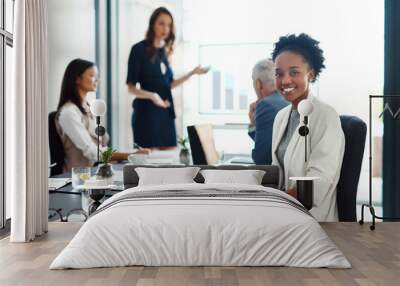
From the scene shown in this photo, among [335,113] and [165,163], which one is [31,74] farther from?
[335,113]

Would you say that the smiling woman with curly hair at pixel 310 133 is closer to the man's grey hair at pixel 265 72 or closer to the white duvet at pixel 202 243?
the man's grey hair at pixel 265 72

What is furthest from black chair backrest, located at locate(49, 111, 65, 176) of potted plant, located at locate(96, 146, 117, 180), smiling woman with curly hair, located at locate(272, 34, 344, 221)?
smiling woman with curly hair, located at locate(272, 34, 344, 221)

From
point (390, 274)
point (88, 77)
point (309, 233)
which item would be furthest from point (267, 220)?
point (88, 77)

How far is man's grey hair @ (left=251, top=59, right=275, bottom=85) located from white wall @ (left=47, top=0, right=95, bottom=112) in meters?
1.98

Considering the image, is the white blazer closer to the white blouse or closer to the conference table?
the conference table

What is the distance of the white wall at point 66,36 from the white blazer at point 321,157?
255cm

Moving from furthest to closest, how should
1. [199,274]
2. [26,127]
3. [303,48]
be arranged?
[303,48] → [26,127] → [199,274]

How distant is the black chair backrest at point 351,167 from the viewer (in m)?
7.06

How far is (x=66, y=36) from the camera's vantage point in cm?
743

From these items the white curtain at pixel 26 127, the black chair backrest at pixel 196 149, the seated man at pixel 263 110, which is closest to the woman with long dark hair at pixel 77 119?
the black chair backrest at pixel 196 149

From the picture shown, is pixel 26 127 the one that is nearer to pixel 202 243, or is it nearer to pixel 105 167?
pixel 105 167

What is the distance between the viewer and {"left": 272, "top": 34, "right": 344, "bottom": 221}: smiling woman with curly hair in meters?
7.07

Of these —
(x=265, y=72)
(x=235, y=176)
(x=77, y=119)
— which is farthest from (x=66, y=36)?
(x=235, y=176)

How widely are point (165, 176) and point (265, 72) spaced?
69.2 inches
